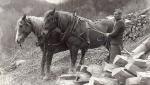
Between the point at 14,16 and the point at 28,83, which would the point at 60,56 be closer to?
the point at 28,83

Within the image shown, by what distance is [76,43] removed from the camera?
5.86 m

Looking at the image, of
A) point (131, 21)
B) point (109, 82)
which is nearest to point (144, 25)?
point (131, 21)

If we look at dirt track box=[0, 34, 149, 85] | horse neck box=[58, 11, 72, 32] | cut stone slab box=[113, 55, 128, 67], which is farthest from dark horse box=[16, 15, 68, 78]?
cut stone slab box=[113, 55, 128, 67]

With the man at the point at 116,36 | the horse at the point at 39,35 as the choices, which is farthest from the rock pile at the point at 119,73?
the horse at the point at 39,35

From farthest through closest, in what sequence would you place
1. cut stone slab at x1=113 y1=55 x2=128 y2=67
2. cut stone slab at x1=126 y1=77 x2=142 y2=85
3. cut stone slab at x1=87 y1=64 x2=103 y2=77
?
cut stone slab at x1=87 y1=64 x2=103 y2=77
cut stone slab at x1=113 y1=55 x2=128 y2=67
cut stone slab at x1=126 y1=77 x2=142 y2=85

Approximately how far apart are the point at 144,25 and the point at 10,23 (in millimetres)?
2675

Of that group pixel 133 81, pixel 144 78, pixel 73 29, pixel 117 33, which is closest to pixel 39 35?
pixel 73 29

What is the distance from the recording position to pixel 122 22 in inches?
208

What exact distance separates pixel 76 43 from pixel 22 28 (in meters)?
0.88

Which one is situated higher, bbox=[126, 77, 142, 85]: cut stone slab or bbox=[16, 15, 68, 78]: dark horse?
bbox=[16, 15, 68, 78]: dark horse

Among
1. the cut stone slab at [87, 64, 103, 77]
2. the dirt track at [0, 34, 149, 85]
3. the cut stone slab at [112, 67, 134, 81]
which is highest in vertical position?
the cut stone slab at [112, 67, 134, 81]

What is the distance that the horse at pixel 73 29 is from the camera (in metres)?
5.71

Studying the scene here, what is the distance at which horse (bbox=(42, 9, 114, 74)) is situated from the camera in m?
5.71

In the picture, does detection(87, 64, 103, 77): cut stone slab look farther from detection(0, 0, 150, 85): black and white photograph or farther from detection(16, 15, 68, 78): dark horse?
detection(16, 15, 68, 78): dark horse
